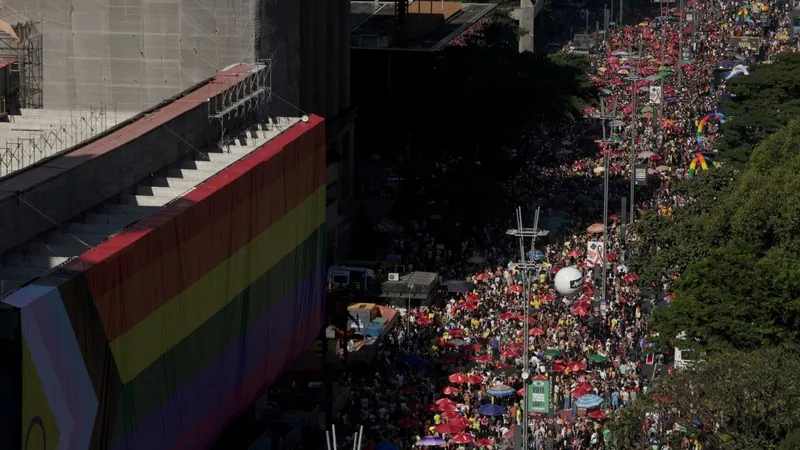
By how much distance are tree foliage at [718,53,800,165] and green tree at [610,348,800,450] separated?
2312 inches

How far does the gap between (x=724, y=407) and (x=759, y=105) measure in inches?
2778

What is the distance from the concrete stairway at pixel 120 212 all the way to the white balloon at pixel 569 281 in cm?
1627

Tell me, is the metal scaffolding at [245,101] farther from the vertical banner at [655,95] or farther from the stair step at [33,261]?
the vertical banner at [655,95]

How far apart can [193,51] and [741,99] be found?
5009 cm

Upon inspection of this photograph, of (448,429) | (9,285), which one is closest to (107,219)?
(9,285)

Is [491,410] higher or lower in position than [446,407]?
higher

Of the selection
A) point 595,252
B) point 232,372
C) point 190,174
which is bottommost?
point 595,252

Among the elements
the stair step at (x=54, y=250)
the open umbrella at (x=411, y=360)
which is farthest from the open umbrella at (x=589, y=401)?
the stair step at (x=54, y=250)

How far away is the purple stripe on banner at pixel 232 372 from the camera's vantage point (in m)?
59.5

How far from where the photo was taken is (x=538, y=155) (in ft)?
450

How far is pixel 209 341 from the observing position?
64.4 meters

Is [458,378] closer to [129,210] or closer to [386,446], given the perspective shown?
[386,446]

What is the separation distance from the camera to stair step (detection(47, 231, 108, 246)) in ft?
189

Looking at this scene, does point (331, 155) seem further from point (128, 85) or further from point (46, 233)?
point (46, 233)
